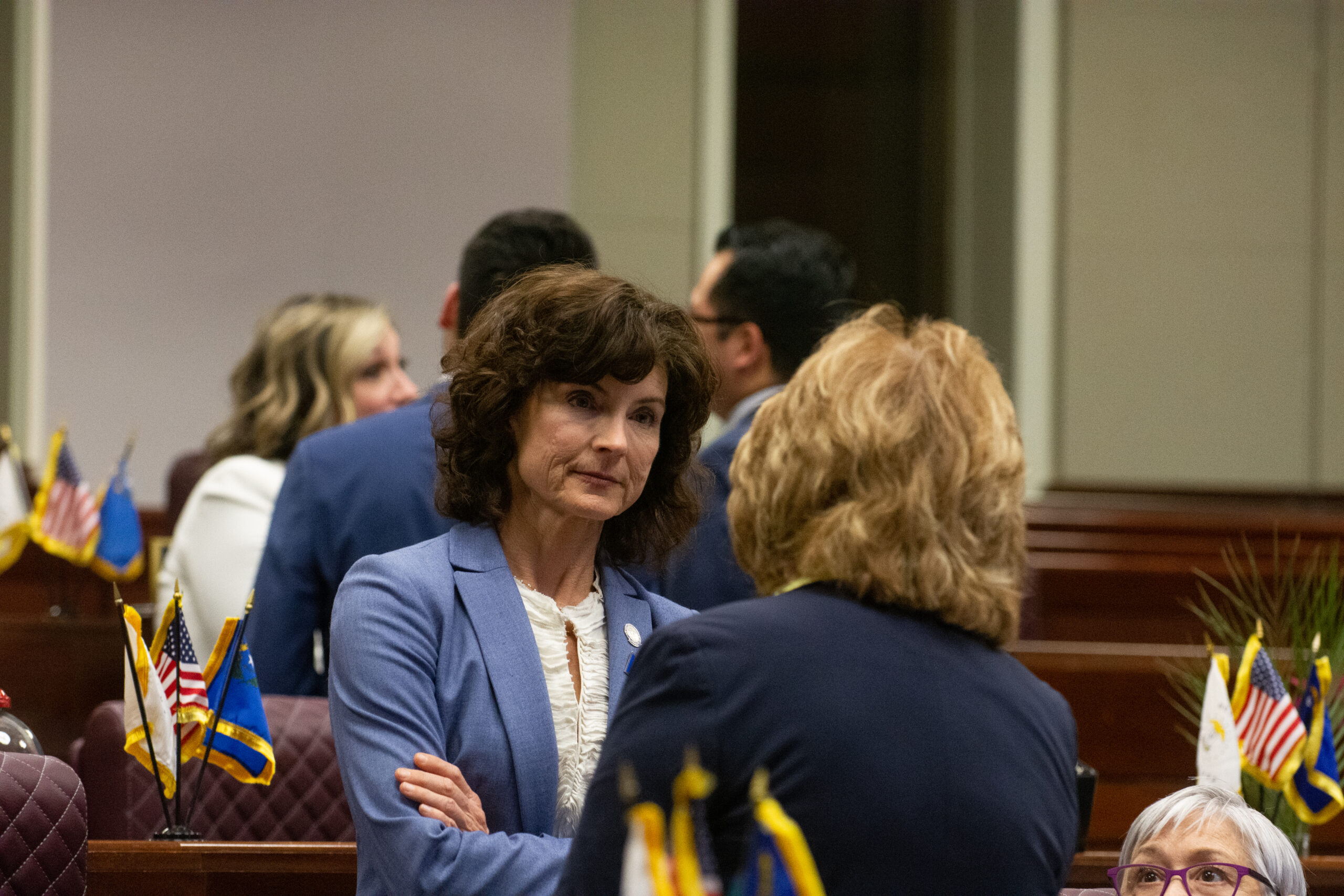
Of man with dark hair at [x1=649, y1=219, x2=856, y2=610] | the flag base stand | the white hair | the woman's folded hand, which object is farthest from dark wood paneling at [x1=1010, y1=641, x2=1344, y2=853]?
the woman's folded hand

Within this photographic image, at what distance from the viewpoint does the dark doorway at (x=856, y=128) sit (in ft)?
23.7

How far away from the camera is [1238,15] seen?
21.8 feet

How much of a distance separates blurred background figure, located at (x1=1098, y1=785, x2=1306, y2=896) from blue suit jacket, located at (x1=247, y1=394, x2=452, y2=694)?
121cm

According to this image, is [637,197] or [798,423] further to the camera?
[637,197]

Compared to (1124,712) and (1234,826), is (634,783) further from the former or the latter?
(1124,712)

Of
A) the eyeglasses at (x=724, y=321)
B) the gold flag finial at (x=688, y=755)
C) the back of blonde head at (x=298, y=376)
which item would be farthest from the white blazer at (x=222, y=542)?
the gold flag finial at (x=688, y=755)

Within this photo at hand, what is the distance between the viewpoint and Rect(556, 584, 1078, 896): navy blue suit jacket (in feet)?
4.18

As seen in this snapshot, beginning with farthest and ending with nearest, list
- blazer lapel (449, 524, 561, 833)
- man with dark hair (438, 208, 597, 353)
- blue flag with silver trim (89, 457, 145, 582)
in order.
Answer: blue flag with silver trim (89, 457, 145, 582) < man with dark hair (438, 208, 597, 353) < blazer lapel (449, 524, 561, 833)

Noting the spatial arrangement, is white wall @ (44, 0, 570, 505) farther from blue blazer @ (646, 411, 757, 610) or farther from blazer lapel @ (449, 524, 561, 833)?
blazer lapel @ (449, 524, 561, 833)

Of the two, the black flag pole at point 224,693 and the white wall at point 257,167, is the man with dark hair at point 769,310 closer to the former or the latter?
the black flag pole at point 224,693

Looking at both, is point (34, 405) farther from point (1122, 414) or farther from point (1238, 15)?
point (1238, 15)

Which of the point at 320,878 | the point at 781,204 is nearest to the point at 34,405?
the point at 781,204

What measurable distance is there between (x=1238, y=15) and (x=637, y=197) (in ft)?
8.82

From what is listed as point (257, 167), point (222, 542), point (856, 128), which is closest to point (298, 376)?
point (222, 542)
